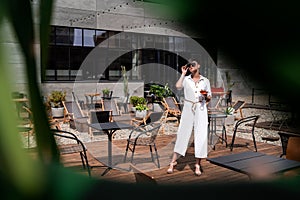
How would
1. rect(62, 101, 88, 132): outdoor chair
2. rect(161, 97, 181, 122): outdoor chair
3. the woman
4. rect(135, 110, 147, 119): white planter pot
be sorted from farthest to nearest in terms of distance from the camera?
rect(161, 97, 181, 122): outdoor chair → rect(135, 110, 147, 119): white planter pot → rect(62, 101, 88, 132): outdoor chair → the woman

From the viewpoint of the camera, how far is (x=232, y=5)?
3.5 inches

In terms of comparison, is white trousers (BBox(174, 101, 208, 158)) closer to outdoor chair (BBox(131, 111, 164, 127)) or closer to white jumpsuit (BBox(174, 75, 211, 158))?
white jumpsuit (BBox(174, 75, 211, 158))

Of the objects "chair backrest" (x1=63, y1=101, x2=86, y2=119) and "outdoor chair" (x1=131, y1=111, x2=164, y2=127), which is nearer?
"chair backrest" (x1=63, y1=101, x2=86, y2=119)

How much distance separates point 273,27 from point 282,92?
0.06 ft

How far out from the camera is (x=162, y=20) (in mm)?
108

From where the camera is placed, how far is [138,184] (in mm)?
133

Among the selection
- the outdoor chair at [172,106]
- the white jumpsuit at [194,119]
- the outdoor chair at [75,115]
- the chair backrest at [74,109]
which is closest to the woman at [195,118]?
the white jumpsuit at [194,119]

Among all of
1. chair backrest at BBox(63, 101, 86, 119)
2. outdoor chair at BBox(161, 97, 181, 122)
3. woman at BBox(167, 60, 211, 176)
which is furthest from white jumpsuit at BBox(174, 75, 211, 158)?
outdoor chair at BBox(161, 97, 181, 122)

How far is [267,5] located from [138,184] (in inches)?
3.3

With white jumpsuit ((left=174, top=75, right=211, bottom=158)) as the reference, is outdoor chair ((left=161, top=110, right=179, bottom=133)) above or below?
below

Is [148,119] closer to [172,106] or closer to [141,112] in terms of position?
[141,112]

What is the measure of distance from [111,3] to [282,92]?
82 mm

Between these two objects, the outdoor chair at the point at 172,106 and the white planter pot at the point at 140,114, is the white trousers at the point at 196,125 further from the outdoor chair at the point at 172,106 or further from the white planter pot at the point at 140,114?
the outdoor chair at the point at 172,106

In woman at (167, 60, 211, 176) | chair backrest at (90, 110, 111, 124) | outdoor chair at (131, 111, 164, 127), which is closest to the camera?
woman at (167, 60, 211, 176)
